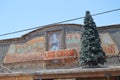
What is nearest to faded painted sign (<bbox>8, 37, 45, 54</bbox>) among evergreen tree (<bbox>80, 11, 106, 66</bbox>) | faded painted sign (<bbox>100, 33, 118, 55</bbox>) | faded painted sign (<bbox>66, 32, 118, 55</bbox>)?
faded painted sign (<bbox>66, 32, 118, 55</bbox>)

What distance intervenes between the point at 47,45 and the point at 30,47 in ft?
6.87

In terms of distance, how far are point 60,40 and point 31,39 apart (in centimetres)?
352

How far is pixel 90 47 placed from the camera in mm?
20500

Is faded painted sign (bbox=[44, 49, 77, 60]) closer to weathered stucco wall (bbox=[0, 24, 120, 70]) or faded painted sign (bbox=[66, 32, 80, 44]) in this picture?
weathered stucco wall (bbox=[0, 24, 120, 70])

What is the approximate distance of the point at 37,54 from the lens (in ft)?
80.3

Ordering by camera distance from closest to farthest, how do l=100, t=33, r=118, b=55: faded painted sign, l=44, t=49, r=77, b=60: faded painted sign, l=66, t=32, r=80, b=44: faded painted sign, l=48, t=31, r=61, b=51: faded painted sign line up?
l=100, t=33, r=118, b=55: faded painted sign → l=44, t=49, r=77, b=60: faded painted sign → l=66, t=32, r=80, b=44: faded painted sign → l=48, t=31, r=61, b=51: faded painted sign

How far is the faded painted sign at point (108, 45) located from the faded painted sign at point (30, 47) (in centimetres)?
603

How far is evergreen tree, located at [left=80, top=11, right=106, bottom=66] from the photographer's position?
20.1m

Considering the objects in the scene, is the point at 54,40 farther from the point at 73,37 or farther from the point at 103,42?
the point at 103,42

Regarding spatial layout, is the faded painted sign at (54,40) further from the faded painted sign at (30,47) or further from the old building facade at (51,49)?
the faded painted sign at (30,47)

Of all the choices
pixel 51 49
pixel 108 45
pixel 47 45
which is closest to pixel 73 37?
pixel 51 49

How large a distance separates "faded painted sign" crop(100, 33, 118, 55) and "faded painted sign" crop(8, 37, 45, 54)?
6.03 m

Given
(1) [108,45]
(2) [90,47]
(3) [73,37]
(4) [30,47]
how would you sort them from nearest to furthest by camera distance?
(2) [90,47] < (1) [108,45] < (3) [73,37] < (4) [30,47]

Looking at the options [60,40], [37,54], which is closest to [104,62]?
[60,40]
